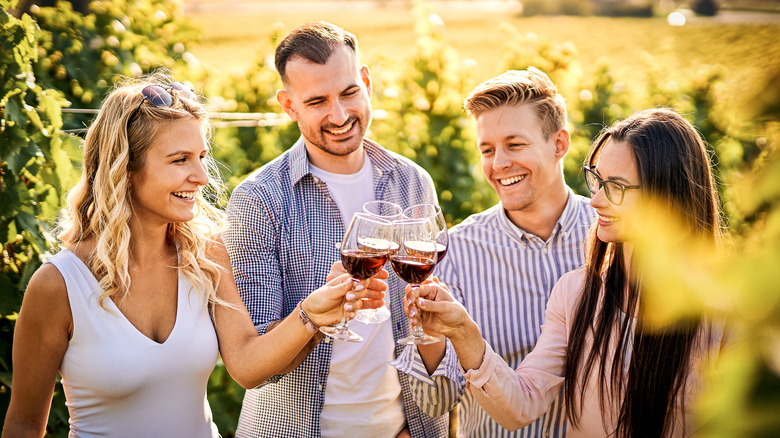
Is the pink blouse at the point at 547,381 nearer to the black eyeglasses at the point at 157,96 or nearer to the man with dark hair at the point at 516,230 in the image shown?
the man with dark hair at the point at 516,230

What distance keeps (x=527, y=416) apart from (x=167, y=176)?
4.73 ft

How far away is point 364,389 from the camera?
8.50 feet

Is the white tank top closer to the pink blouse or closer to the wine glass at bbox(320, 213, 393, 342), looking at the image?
the wine glass at bbox(320, 213, 393, 342)

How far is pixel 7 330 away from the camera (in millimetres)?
2754

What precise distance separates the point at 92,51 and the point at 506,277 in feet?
11.2

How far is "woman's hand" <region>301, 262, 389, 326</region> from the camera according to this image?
198 centimetres

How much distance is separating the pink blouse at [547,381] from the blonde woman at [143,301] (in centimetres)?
45

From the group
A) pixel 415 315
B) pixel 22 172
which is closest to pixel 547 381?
pixel 415 315

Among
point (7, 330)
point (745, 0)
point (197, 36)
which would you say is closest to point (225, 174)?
point (197, 36)

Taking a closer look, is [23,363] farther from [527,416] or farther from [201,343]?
[527,416]

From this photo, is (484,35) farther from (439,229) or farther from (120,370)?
(120,370)

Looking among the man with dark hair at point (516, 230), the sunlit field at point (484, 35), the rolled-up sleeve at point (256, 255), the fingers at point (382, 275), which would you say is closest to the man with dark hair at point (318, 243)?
the rolled-up sleeve at point (256, 255)

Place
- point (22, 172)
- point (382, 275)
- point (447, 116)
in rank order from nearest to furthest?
point (382, 275) → point (22, 172) → point (447, 116)

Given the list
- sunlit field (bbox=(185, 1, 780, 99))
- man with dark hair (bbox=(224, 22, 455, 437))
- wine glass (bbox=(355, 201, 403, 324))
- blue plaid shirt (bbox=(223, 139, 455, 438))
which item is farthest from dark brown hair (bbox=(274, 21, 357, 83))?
sunlit field (bbox=(185, 1, 780, 99))
